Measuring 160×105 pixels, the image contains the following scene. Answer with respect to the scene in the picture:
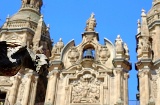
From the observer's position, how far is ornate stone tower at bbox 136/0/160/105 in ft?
59.6

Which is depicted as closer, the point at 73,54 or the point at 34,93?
the point at 34,93

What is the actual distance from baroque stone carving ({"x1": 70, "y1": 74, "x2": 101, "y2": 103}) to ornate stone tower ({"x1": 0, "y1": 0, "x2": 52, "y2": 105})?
178cm

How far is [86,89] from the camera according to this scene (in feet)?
61.6

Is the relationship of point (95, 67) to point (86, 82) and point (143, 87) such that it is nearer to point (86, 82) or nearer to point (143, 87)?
point (86, 82)

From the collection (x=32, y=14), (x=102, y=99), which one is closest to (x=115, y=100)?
(x=102, y=99)

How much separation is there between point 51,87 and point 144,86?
15.1 ft

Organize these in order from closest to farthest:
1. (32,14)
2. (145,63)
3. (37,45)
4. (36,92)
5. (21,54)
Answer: (21,54) → (145,63) → (36,92) → (37,45) → (32,14)

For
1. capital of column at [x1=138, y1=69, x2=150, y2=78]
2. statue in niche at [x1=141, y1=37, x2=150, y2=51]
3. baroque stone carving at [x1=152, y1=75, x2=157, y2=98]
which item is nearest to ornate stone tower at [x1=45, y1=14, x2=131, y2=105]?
capital of column at [x1=138, y1=69, x2=150, y2=78]

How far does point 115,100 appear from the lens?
59.0 ft

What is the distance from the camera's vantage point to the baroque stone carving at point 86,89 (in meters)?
18.4

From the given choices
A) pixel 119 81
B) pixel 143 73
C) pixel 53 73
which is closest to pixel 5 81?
pixel 53 73

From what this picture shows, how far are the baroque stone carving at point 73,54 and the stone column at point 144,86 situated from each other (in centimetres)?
360

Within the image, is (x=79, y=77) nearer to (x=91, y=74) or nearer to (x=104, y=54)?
(x=91, y=74)

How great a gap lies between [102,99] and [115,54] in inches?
112
